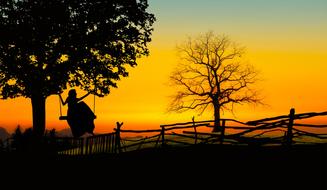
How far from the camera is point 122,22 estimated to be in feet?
119

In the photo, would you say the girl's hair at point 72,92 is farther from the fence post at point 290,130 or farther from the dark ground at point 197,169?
the fence post at point 290,130

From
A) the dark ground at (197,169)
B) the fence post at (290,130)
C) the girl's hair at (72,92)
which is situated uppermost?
the girl's hair at (72,92)

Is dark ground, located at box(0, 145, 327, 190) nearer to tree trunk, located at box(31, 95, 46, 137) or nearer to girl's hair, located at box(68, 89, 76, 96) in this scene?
girl's hair, located at box(68, 89, 76, 96)

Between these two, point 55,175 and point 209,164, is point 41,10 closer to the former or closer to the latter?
point 55,175

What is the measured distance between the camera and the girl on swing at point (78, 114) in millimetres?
22938

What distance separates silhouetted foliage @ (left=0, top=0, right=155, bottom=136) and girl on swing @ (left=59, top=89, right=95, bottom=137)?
38.0 feet

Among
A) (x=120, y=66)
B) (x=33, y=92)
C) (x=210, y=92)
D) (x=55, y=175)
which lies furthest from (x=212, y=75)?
(x=55, y=175)

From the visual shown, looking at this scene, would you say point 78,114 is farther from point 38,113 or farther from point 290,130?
point 38,113

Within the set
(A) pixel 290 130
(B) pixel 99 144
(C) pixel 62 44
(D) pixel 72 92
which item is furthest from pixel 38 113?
(A) pixel 290 130

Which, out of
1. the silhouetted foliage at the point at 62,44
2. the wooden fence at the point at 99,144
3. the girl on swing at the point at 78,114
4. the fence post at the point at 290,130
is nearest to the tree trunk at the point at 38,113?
the silhouetted foliage at the point at 62,44

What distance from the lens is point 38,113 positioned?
35188 millimetres

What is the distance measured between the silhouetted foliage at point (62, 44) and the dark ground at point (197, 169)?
1258 centimetres

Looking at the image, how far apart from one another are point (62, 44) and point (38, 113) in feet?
14.6

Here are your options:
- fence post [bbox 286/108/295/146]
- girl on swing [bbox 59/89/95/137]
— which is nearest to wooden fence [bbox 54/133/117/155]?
girl on swing [bbox 59/89/95/137]
